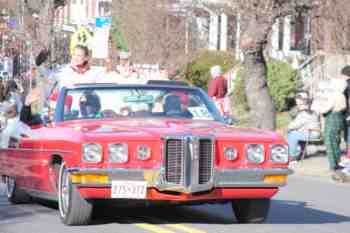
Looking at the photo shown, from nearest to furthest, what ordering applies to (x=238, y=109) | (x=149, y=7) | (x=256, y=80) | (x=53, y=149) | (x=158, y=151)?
(x=158, y=151) → (x=53, y=149) → (x=256, y=80) → (x=238, y=109) → (x=149, y=7)

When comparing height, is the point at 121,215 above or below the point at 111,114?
below

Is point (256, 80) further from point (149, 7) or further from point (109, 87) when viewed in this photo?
point (149, 7)

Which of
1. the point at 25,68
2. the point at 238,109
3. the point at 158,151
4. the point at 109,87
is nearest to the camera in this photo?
the point at 158,151

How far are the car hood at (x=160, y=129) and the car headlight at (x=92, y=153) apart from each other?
14cm

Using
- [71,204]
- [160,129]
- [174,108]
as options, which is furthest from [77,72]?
[71,204]

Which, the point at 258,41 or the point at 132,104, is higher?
the point at 258,41

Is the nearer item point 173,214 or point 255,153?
point 255,153

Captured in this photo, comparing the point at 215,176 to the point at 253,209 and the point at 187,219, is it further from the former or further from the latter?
the point at 187,219

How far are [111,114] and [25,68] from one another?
4032cm

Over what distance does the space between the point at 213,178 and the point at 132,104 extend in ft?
6.11

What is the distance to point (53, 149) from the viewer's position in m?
11.4

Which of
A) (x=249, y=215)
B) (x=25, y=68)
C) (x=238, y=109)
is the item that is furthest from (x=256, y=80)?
(x=25, y=68)

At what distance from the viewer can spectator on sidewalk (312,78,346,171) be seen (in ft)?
63.7

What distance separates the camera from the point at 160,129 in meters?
10.9
